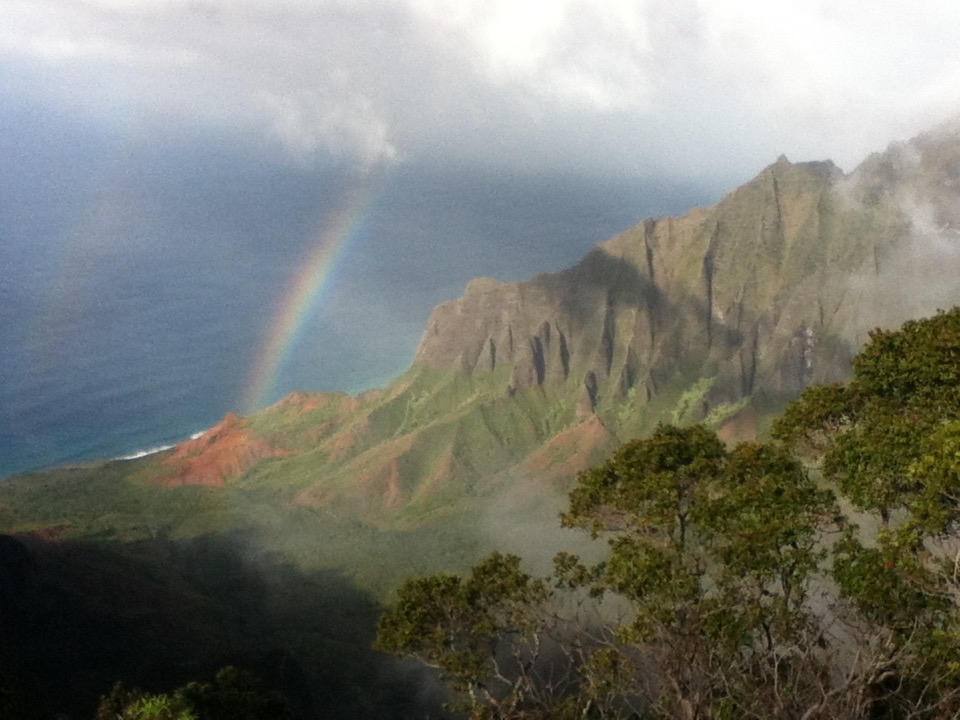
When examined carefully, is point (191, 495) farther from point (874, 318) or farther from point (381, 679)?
point (874, 318)

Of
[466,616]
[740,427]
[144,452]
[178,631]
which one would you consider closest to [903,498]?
[466,616]

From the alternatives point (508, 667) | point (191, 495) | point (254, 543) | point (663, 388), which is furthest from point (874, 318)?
point (191, 495)

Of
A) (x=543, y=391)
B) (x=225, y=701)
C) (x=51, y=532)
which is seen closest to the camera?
(x=225, y=701)

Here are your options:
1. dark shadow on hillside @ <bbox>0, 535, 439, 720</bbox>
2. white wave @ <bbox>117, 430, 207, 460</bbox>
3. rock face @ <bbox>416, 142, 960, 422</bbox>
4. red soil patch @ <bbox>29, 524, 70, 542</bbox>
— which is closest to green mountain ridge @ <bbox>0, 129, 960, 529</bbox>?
rock face @ <bbox>416, 142, 960, 422</bbox>

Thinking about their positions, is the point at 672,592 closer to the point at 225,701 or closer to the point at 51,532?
the point at 225,701

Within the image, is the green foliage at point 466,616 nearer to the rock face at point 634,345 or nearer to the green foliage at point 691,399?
the rock face at point 634,345

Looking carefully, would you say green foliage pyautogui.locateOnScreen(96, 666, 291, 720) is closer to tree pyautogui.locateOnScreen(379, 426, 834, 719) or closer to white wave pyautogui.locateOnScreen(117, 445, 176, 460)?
tree pyautogui.locateOnScreen(379, 426, 834, 719)
